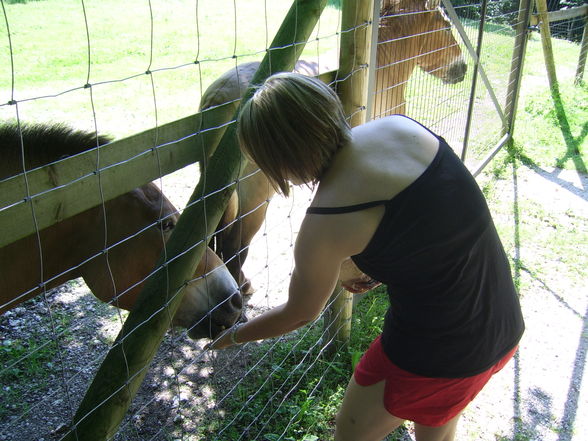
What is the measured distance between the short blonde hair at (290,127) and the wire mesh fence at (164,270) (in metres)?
0.34

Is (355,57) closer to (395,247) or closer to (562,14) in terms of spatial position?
(395,247)

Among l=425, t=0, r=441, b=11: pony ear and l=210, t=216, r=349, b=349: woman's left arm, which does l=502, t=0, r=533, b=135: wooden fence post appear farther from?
l=210, t=216, r=349, b=349: woman's left arm

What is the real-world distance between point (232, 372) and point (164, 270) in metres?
1.60

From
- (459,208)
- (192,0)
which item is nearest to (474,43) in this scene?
(459,208)

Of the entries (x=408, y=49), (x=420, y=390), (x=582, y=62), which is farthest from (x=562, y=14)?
(x=420, y=390)

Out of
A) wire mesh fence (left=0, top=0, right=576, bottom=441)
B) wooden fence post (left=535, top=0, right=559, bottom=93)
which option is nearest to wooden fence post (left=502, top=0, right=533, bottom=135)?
wire mesh fence (left=0, top=0, right=576, bottom=441)

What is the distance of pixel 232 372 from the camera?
319 centimetres

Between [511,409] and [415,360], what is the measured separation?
1.72 metres

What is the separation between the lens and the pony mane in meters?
2.08

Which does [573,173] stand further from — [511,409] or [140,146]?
[140,146]

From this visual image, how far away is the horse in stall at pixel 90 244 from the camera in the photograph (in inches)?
83.5

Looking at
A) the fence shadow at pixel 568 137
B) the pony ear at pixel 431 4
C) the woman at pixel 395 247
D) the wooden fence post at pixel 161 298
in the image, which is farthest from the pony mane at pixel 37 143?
the fence shadow at pixel 568 137

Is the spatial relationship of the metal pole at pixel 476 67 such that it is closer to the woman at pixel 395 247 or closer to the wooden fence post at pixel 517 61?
the wooden fence post at pixel 517 61

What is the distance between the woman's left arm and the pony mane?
3.51 feet
